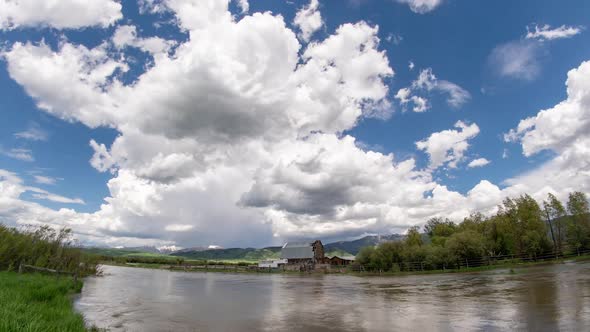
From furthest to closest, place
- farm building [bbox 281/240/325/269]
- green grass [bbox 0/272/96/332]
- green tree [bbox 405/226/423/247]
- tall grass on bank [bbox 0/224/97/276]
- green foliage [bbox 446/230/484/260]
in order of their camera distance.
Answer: farm building [bbox 281/240/325/269], green tree [bbox 405/226/423/247], green foliage [bbox 446/230/484/260], tall grass on bank [bbox 0/224/97/276], green grass [bbox 0/272/96/332]

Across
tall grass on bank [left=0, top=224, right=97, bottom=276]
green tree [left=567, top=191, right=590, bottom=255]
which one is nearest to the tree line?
green tree [left=567, top=191, right=590, bottom=255]

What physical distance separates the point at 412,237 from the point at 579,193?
37.8 metres

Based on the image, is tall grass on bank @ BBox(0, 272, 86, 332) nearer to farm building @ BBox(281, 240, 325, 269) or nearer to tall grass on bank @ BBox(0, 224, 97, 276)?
tall grass on bank @ BBox(0, 224, 97, 276)

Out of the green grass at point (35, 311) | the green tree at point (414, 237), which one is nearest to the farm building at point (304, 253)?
the green tree at point (414, 237)

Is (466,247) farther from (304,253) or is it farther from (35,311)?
(304,253)

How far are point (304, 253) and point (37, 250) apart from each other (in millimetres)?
98419

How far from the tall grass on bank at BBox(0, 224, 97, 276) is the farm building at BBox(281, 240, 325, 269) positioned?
87918 mm

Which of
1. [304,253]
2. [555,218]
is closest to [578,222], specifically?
[555,218]

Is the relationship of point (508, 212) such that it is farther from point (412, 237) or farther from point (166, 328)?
point (166, 328)

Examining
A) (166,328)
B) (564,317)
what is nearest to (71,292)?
(166,328)

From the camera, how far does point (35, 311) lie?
1130 centimetres

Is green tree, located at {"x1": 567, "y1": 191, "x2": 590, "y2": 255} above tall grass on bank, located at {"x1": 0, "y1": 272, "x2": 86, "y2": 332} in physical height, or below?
above

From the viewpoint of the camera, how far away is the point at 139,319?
55.8 feet

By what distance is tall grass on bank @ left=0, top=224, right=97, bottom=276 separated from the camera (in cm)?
3164
